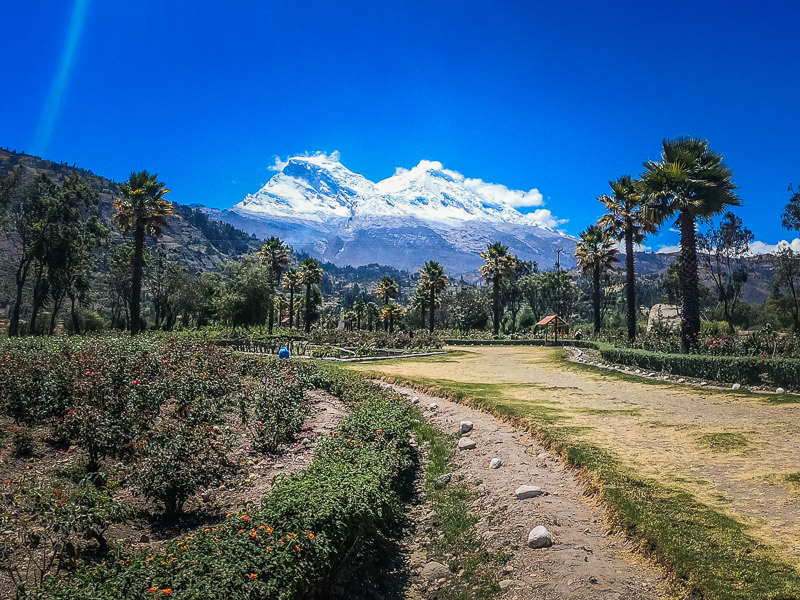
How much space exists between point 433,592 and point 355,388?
417 inches

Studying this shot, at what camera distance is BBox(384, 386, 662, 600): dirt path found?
5.33 meters

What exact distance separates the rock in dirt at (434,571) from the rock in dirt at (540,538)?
1.18 meters

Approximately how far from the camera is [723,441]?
375 inches

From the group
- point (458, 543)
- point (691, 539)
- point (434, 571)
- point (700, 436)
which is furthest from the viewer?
point (700, 436)

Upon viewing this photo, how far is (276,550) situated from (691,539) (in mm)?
4671

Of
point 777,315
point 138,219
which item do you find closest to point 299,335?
point 138,219

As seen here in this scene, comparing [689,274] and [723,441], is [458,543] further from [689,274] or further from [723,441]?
[689,274]

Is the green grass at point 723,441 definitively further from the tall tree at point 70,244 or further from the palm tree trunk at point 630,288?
the tall tree at point 70,244

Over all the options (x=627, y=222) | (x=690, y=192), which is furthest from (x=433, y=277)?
(x=690, y=192)

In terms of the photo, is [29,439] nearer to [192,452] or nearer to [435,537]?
[192,452]

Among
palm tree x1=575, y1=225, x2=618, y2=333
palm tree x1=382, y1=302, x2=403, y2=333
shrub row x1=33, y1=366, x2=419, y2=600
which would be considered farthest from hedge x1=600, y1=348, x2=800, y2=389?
palm tree x1=382, y1=302, x2=403, y2=333

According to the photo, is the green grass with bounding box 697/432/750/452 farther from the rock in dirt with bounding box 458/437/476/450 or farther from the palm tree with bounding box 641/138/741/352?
the palm tree with bounding box 641/138/741/352

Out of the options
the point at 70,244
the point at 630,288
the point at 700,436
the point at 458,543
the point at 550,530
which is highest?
the point at 70,244

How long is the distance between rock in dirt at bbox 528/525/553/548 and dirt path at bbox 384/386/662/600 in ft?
0.24
